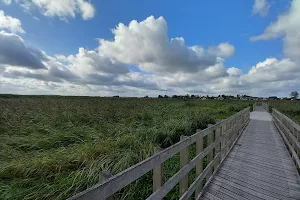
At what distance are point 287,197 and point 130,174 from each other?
347 centimetres

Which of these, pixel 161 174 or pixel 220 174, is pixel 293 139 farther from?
pixel 161 174

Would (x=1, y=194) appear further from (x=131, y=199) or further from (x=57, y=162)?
(x=131, y=199)

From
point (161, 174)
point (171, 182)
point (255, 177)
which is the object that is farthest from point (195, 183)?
point (255, 177)

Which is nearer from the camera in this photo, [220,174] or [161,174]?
[161,174]

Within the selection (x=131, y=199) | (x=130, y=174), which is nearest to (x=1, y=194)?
(x=131, y=199)

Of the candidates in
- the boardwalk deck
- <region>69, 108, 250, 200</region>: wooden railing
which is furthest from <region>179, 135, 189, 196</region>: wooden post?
the boardwalk deck

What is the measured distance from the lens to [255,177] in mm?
4789

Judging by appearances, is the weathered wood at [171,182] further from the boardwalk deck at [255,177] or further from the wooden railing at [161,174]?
the boardwalk deck at [255,177]

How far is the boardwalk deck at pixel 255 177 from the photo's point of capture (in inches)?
156

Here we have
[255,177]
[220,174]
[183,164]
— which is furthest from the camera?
[220,174]

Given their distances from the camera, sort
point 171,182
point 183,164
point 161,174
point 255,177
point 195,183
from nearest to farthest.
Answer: point 161,174, point 171,182, point 183,164, point 195,183, point 255,177

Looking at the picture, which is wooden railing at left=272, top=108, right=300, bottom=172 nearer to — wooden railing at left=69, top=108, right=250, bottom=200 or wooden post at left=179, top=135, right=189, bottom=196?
wooden railing at left=69, top=108, right=250, bottom=200

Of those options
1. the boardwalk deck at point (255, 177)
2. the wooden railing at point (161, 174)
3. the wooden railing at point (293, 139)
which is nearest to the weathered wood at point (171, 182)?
the wooden railing at point (161, 174)

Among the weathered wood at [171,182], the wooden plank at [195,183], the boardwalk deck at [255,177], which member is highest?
the weathered wood at [171,182]
